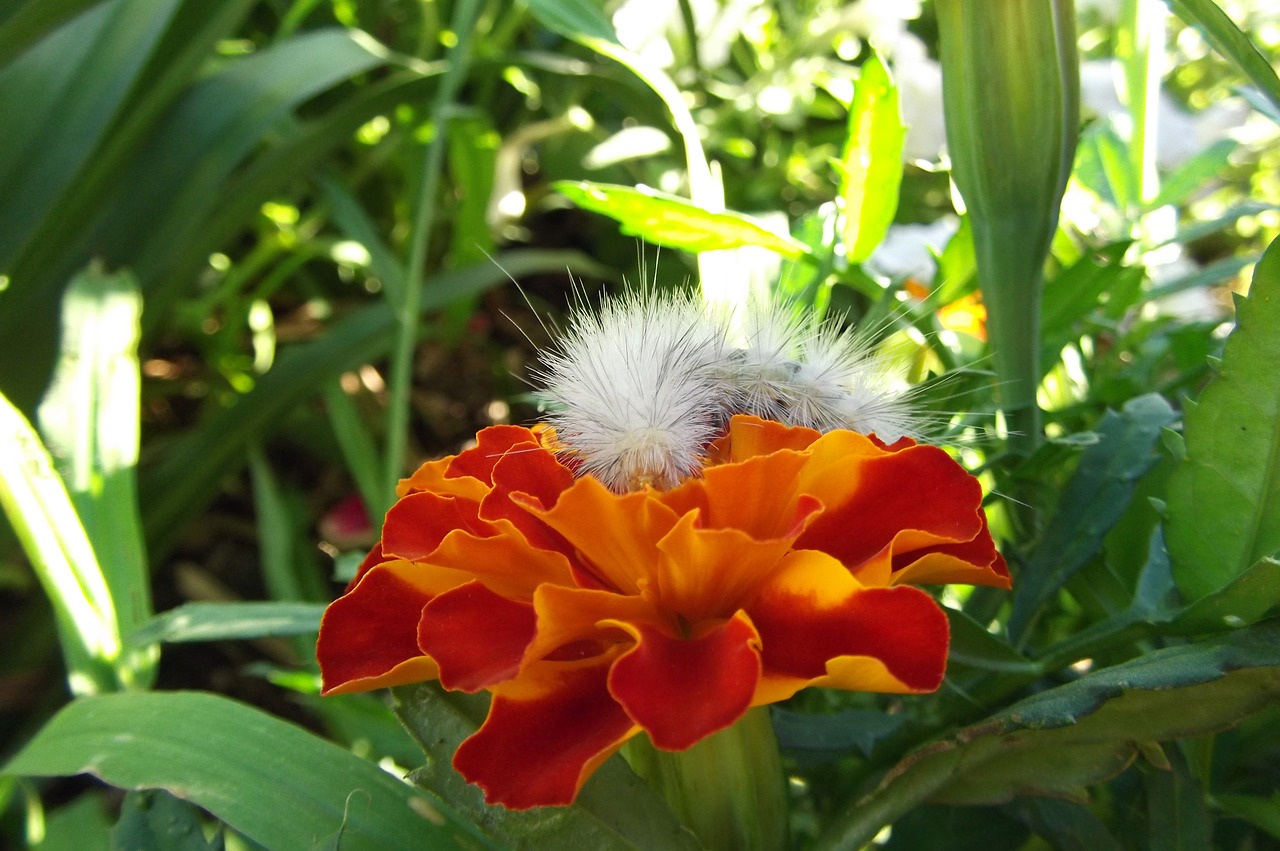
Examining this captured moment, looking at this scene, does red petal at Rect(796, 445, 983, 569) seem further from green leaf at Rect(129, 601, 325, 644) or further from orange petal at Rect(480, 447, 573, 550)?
green leaf at Rect(129, 601, 325, 644)

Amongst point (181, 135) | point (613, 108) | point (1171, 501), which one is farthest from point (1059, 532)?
point (613, 108)

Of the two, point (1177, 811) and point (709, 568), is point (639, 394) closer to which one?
point (709, 568)

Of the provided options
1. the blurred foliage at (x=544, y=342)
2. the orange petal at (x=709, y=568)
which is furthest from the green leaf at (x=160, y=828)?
the orange petal at (x=709, y=568)

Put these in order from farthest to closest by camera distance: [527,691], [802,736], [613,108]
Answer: [613,108]
[802,736]
[527,691]

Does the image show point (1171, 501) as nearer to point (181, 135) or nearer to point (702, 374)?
point (702, 374)

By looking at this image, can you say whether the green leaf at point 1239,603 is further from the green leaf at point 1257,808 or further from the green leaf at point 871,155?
the green leaf at point 871,155
